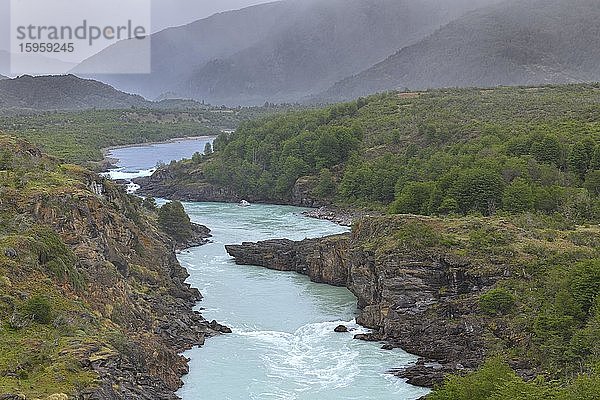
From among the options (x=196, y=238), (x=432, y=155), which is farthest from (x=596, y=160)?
(x=196, y=238)

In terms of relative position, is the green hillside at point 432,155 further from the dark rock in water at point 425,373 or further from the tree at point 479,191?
the dark rock in water at point 425,373

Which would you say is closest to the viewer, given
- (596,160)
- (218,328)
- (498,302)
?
(498,302)

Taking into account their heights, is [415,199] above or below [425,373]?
above

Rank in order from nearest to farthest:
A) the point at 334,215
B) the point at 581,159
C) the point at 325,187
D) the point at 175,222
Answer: the point at 581,159 < the point at 175,222 < the point at 334,215 < the point at 325,187

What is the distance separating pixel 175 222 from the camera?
7138 cm

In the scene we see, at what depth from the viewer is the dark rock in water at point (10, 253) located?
36312mm

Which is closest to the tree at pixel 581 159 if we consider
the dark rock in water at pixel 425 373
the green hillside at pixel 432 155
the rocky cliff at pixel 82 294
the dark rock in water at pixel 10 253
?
the green hillside at pixel 432 155

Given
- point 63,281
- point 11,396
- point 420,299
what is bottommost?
point 420,299

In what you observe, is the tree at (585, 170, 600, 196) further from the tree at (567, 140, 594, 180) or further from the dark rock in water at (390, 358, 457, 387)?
the dark rock in water at (390, 358, 457, 387)

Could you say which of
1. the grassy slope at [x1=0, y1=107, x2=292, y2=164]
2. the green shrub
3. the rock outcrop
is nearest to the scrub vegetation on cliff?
the green shrub

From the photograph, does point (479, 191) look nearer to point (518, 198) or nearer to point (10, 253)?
point (518, 198)

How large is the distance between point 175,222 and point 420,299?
31.8 m

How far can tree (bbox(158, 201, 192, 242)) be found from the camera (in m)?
70.7

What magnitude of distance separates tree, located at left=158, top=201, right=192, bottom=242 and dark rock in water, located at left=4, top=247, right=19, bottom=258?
3358 cm
